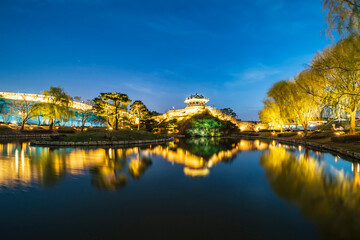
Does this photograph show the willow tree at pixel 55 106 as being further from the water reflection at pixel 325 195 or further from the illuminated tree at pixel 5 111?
the water reflection at pixel 325 195

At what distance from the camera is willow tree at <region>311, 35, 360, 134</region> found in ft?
35.8

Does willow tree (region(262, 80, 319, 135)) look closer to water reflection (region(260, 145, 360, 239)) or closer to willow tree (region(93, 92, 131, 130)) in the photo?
water reflection (region(260, 145, 360, 239))

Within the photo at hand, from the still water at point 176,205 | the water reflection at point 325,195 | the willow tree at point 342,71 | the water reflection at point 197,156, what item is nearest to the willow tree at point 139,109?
the water reflection at point 197,156

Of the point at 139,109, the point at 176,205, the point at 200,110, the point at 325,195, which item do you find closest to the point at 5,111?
the point at 139,109

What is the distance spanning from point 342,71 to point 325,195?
1350 cm

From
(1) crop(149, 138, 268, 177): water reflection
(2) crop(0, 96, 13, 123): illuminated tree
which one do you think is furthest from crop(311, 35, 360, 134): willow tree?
(2) crop(0, 96, 13, 123): illuminated tree

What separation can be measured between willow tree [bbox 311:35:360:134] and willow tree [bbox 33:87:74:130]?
153 ft

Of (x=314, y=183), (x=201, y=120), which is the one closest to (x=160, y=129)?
(x=201, y=120)

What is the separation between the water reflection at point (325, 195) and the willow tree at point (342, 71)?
5.93 m

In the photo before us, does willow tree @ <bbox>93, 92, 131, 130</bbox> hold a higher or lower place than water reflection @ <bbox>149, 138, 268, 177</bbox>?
higher

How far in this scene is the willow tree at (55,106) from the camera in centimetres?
3925

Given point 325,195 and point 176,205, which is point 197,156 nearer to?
point 325,195

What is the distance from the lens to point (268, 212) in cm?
526

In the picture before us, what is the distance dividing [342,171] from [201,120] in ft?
140
